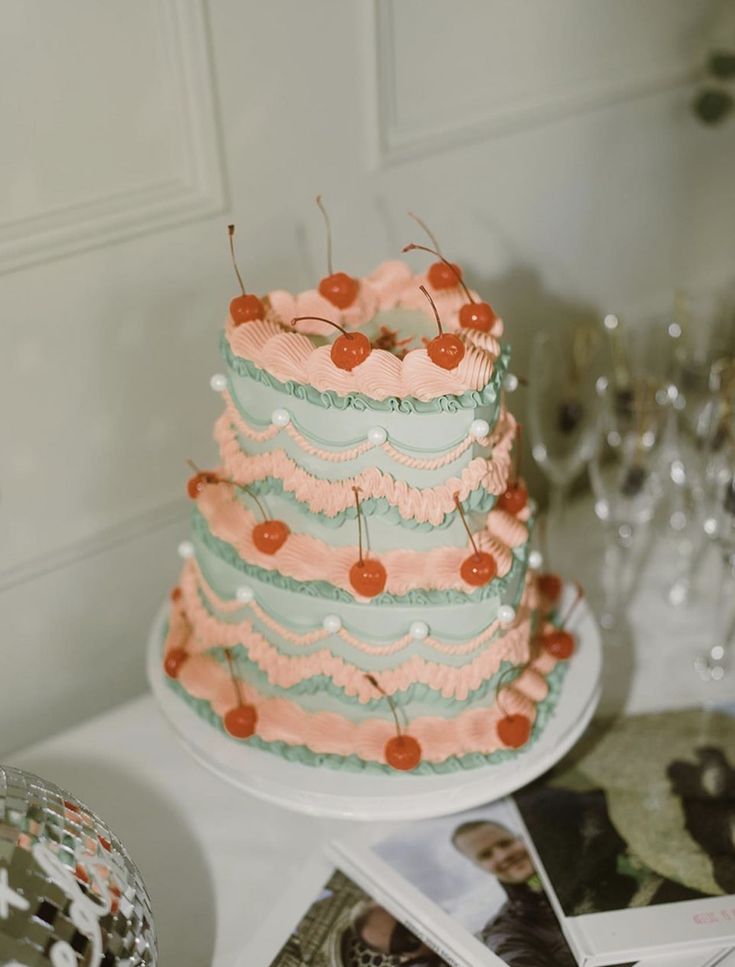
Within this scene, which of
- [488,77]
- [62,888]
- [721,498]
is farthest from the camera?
[488,77]

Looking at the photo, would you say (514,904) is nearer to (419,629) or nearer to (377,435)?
(419,629)

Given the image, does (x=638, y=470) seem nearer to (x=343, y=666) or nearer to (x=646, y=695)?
(x=646, y=695)

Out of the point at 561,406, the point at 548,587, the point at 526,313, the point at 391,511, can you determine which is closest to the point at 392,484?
the point at 391,511

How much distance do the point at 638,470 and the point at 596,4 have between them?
0.63 m

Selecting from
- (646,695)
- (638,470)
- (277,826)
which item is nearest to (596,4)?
(638,470)

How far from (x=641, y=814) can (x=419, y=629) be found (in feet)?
1.18

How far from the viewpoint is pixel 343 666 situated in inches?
36.3

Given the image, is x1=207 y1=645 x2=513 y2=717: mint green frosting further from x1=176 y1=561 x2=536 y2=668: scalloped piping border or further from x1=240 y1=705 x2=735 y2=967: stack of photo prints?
x1=240 y1=705 x2=735 y2=967: stack of photo prints

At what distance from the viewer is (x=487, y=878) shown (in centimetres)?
98

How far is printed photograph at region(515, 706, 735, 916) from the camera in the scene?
0.97m

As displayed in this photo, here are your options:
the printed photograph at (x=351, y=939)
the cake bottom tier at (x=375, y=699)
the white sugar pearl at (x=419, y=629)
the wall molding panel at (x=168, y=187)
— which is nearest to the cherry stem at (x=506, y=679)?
the cake bottom tier at (x=375, y=699)

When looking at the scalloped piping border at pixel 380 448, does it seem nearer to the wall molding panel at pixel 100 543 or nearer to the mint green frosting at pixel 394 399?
the mint green frosting at pixel 394 399

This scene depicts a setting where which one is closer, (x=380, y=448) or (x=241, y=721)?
(x=380, y=448)

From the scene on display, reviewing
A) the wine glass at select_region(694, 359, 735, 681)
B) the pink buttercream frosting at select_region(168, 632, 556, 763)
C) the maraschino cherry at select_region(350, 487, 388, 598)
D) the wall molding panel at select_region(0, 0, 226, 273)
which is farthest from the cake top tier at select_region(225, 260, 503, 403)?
the wine glass at select_region(694, 359, 735, 681)
